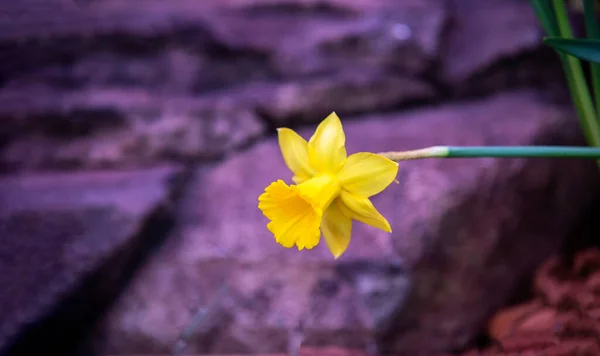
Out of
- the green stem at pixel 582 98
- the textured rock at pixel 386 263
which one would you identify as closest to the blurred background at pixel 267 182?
the textured rock at pixel 386 263

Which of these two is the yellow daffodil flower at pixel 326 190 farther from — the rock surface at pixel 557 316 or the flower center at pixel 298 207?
the rock surface at pixel 557 316

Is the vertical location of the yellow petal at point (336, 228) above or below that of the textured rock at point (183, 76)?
below

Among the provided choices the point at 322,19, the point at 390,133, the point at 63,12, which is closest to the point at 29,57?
the point at 63,12

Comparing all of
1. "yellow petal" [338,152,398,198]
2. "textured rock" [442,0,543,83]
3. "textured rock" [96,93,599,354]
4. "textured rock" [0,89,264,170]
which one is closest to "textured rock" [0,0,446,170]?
"textured rock" [0,89,264,170]

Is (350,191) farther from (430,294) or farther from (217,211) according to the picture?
(217,211)

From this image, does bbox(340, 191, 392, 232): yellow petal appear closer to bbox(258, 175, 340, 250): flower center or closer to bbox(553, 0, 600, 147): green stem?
bbox(258, 175, 340, 250): flower center

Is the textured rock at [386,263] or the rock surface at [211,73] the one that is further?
the rock surface at [211,73]

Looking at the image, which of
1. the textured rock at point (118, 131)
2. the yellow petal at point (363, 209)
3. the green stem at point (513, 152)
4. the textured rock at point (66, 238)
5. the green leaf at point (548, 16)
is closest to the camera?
the green stem at point (513, 152)
